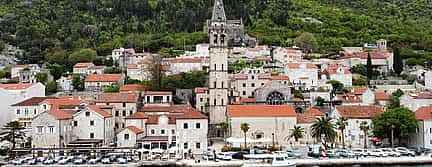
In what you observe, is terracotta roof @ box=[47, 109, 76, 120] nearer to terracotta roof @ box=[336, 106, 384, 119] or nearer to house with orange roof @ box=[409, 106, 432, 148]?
terracotta roof @ box=[336, 106, 384, 119]

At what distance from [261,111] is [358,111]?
9324mm

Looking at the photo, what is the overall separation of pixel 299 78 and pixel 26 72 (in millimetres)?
37633

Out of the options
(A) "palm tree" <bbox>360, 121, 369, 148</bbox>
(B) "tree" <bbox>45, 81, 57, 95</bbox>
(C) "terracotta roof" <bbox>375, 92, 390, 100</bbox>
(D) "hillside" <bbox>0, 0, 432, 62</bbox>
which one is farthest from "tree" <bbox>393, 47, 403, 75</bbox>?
(B) "tree" <bbox>45, 81, 57, 95</bbox>

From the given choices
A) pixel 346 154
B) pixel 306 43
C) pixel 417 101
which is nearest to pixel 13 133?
pixel 346 154

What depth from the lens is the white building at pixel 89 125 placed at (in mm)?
53406

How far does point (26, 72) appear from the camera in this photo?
86312 millimetres

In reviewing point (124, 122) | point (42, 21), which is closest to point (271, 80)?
point (124, 122)

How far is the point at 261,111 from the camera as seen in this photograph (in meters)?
57.4

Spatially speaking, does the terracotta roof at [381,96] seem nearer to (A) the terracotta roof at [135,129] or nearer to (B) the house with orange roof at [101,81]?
(A) the terracotta roof at [135,129]

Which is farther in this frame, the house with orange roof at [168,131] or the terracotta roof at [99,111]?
the terracotta roof at [99,111]

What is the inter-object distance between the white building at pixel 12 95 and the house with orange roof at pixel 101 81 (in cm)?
1126

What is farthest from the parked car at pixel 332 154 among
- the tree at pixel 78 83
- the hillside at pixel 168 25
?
the hillside at pixel 168 25

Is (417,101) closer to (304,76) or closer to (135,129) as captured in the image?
(304,76)

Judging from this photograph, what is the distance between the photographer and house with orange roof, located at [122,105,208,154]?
53000 millimetres
